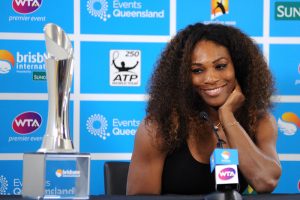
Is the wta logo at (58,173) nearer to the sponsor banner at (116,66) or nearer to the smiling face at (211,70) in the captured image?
the smiling face at (211,70)

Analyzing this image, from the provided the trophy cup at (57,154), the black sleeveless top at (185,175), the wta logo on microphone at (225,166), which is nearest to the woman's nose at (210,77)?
the black sleeveless top at (185,175)

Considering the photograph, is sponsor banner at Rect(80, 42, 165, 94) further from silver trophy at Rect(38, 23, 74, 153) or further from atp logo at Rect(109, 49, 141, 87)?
silver trophy at Rect(38, 23, 74, 153)

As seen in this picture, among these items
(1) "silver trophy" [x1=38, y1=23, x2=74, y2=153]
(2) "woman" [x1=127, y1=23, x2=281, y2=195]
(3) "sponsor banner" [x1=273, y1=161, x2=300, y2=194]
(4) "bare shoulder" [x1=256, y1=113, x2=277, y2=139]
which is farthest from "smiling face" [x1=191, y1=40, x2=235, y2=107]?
(3) "sponsor banner" [x1=273, y1=161, x2=300, y2=194]

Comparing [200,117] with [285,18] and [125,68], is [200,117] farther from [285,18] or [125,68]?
[285,18]

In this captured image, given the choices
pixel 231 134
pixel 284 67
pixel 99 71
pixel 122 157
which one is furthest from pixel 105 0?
pixel 231 134

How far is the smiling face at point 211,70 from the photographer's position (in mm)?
1973

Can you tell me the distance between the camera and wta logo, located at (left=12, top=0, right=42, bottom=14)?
113 inches

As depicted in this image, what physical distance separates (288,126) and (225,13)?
2.35 ft

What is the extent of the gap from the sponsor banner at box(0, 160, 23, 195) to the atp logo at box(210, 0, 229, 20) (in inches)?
51.9

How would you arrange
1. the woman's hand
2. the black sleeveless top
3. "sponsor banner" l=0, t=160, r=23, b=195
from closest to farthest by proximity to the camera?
1. the black sleeveless top
2. the woman's hand
3. "sponsor banner" l=0, t=160, r=23, b=195

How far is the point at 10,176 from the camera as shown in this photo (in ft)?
9.29

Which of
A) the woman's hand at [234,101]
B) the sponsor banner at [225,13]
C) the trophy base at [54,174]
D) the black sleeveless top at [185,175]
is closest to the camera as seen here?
the trophy base at [54,174]

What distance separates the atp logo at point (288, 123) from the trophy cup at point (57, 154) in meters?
1.97

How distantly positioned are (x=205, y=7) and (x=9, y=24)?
1.07 meters
